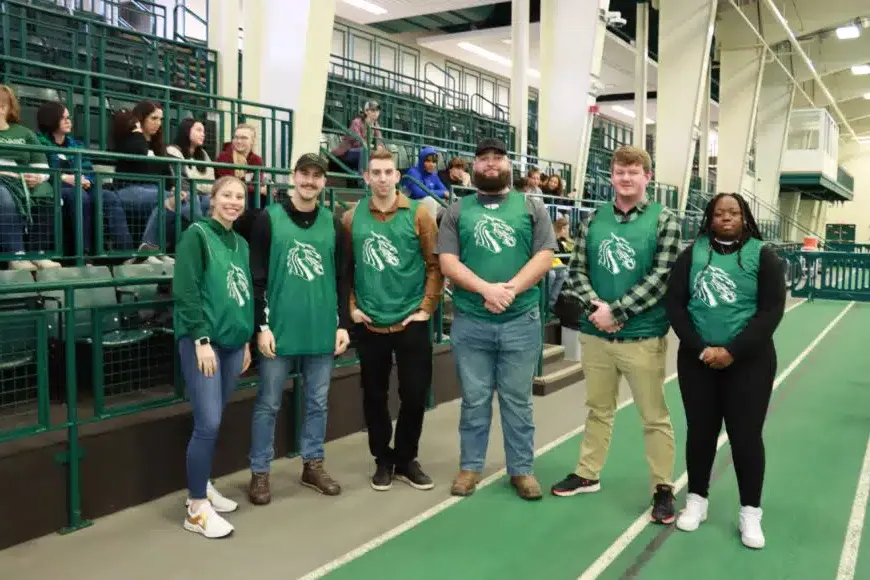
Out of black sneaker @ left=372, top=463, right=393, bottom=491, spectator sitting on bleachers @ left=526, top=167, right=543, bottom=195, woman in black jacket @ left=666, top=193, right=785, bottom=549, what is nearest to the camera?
woman in black jacket @ left=666, top=193, right=785, bottom=549

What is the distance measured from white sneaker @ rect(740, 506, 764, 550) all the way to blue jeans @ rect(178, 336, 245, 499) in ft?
8.50

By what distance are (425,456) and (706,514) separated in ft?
6.06

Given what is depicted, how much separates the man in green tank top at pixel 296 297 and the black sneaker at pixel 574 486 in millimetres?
1433

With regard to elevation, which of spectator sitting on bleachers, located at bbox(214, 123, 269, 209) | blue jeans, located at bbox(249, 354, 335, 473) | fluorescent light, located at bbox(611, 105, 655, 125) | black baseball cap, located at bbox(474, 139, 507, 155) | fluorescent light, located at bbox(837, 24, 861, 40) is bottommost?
blue jeans, located at bbox(249, 354, 335, 473)

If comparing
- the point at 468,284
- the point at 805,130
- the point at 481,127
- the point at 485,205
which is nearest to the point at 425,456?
the point at 468,284

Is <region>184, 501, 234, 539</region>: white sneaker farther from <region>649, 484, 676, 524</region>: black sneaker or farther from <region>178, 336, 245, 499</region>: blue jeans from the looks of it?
<region>649, 484, 676, 524</region>: black sneaker

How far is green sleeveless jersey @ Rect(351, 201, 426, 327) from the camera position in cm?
412

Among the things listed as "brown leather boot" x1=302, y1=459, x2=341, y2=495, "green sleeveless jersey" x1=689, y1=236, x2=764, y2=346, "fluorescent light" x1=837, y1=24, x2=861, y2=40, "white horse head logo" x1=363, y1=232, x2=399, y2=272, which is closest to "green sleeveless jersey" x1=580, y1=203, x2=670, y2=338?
"green sleeveless jersey" x1=689, y1=236, x2=764, y2=346

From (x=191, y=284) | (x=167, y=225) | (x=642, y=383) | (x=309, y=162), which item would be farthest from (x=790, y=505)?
(x=167, y=225)

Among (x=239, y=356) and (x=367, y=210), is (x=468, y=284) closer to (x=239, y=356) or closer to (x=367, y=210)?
(x=367, y=210)

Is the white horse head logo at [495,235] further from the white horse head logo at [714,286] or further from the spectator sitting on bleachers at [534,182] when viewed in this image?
the spectator sitting on bleachers at [534,182]

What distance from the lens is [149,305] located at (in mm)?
3936

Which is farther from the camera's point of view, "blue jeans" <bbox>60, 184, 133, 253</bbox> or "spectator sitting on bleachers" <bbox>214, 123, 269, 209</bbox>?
"spectator sitting on bleachers" <bbox>214, 123, 269, 209</bbox>

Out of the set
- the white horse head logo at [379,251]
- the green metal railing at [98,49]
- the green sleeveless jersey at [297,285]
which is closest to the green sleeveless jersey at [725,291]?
the white horse head logo at [379,251]
